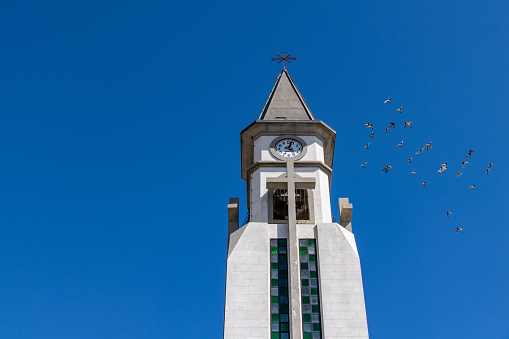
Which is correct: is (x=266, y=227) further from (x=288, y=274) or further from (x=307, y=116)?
(x=307, y=116)

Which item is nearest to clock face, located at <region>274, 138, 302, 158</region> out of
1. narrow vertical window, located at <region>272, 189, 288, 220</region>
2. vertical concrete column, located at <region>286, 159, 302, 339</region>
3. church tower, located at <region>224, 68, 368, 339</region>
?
church tower, located at <region>224, 68, 368, 339</region>

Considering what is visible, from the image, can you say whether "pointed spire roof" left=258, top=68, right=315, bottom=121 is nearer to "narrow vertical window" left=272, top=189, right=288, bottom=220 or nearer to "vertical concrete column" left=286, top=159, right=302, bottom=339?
"vertical concrete column" left=286, top=159, right=302, bottom=339

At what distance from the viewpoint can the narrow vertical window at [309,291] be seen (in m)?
39.1

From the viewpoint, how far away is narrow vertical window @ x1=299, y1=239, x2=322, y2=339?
39.1 meters

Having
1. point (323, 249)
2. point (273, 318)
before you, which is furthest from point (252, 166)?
point (273, 318)

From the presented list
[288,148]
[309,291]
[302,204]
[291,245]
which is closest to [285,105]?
[288,148]

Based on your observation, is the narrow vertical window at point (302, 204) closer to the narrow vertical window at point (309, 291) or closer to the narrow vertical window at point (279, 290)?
the narrow vertical window at point (309, 291)

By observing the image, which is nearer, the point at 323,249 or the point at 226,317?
the point at 226,317

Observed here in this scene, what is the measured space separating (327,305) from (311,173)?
11.1 metres

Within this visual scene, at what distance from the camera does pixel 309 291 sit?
40625 millimetres

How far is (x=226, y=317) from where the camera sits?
39219mm

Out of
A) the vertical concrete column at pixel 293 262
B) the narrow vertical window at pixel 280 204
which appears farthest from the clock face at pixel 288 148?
the narrow vertical window at pixel 280 204

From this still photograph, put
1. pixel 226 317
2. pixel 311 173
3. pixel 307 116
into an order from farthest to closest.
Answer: pixel 307 116
pixel 311 173
pixel 226 317

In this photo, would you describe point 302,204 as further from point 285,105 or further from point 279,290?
point 285,105
